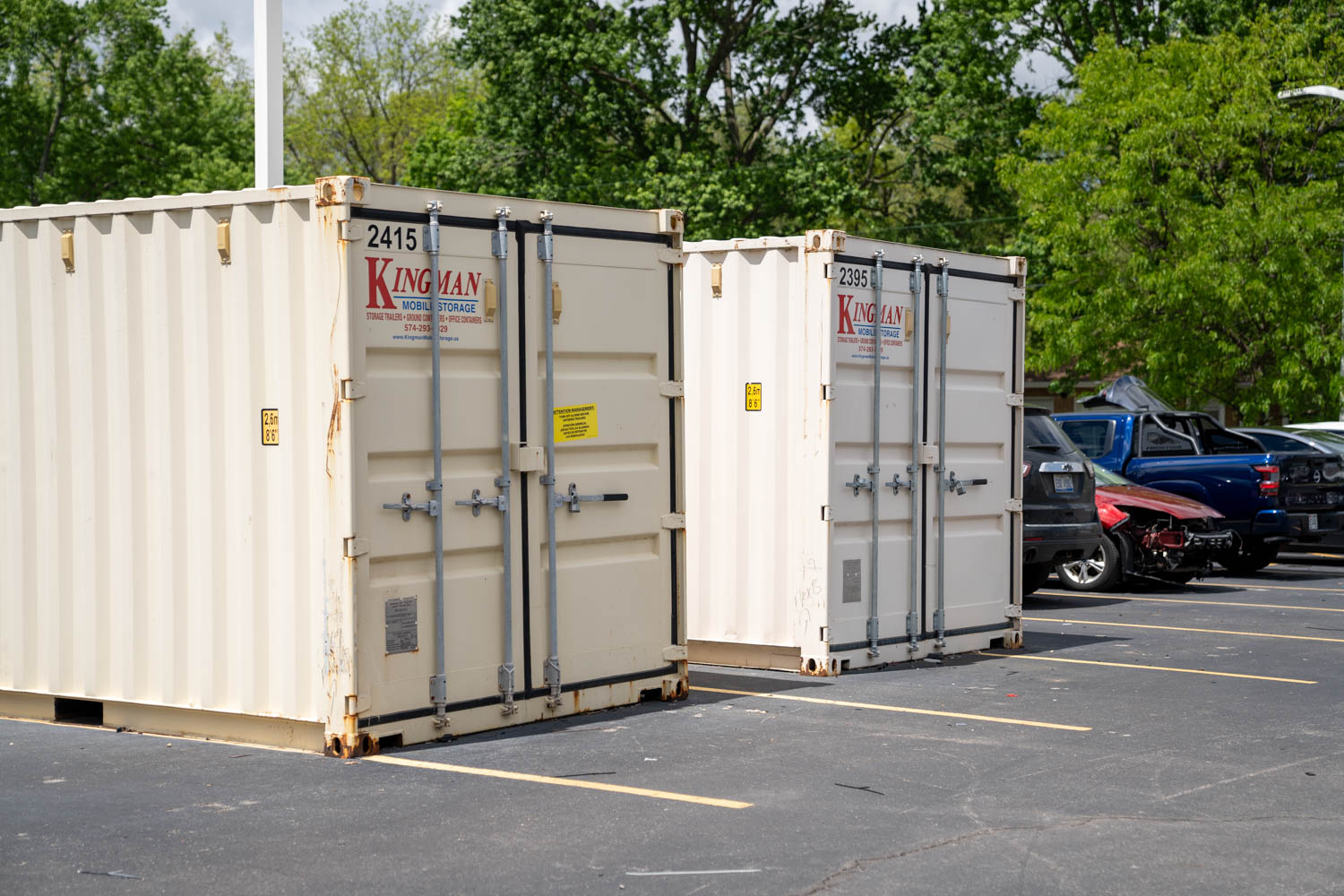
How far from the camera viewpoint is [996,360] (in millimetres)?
12305

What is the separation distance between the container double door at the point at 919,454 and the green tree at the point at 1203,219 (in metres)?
15.9

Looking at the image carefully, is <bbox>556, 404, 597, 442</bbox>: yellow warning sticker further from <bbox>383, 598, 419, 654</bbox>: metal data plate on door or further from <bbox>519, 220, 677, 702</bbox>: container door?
<bbox>383, 598, 419, 654</bbox>: metal data plate on door

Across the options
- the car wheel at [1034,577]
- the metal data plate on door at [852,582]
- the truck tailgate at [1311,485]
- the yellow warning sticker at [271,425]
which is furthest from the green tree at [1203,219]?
the yellow warning sticker at [271,425]

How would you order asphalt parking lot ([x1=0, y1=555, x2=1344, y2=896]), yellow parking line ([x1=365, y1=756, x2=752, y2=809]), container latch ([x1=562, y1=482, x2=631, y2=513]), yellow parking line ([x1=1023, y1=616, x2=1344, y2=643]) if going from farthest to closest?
yellow parking line ([x1=1023, y1=616, x2=1344, y2=643]) → container latch ([x1=562, y1=482, x2=631, y2=513]) → yellow parking line ([x1=365, y1=756, x2=752, y2=809]) → asphalt parking lot ([x1=0, y1=555, x2=1344, y2=896])

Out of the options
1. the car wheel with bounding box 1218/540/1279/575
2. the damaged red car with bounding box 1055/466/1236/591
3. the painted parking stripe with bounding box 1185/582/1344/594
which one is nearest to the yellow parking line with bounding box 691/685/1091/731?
the damaged red car with bounding box 1055/466/1236/591

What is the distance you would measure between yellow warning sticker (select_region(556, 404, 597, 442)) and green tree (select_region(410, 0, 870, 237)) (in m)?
26.9

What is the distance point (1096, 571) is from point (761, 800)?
11038mm

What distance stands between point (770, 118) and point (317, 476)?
108 ft

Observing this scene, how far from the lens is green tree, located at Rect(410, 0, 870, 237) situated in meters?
36.3

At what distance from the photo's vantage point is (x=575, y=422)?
9.24m

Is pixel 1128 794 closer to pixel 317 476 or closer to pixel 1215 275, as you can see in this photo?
pixel 317 476

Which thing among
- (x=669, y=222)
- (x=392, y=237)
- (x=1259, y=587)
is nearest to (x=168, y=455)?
(x=392, y=237)

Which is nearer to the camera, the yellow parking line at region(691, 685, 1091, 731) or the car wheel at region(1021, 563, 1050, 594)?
the yellow parking line at region(691, 685, 1091, 731)

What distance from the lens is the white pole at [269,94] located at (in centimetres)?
1101
